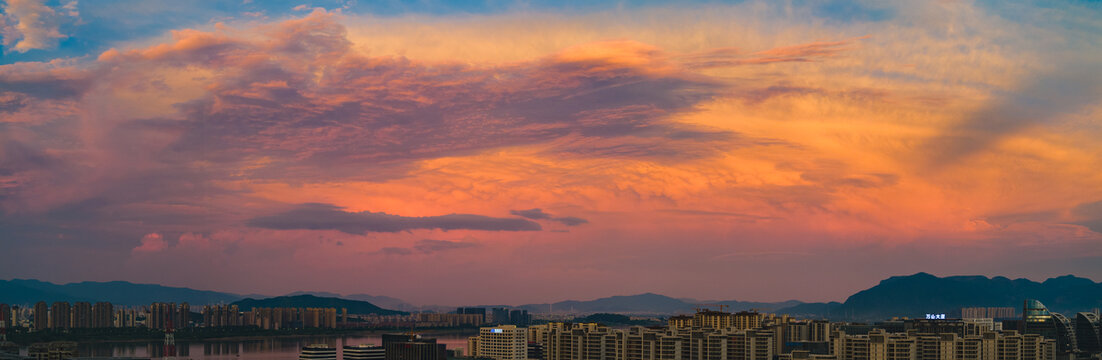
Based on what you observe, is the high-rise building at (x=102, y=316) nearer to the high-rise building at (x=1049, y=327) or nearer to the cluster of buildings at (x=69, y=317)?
the cluster of buildings at (x=69, y=317)

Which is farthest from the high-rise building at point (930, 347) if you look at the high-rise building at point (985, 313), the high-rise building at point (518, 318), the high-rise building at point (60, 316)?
the high-rise building at point (518, 318)

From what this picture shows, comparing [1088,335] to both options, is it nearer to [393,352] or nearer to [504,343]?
[504,343]

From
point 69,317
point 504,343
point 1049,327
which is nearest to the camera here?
point 504,343

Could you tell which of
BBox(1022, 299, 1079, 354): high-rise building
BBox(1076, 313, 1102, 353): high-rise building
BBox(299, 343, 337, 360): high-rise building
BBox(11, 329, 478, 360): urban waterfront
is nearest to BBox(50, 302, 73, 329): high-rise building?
BBox(11, 329, 478, 360): urban waterfront

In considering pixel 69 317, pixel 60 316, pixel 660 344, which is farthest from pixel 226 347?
pixel 660 344

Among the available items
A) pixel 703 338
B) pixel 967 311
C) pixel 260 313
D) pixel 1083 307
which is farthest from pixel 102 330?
pixel 1083 307

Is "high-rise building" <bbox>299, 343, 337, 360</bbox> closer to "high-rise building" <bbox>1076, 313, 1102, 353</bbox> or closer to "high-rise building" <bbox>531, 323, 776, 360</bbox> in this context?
"high-rise building" <bbox>531, 323, 776, 360</bbox>
